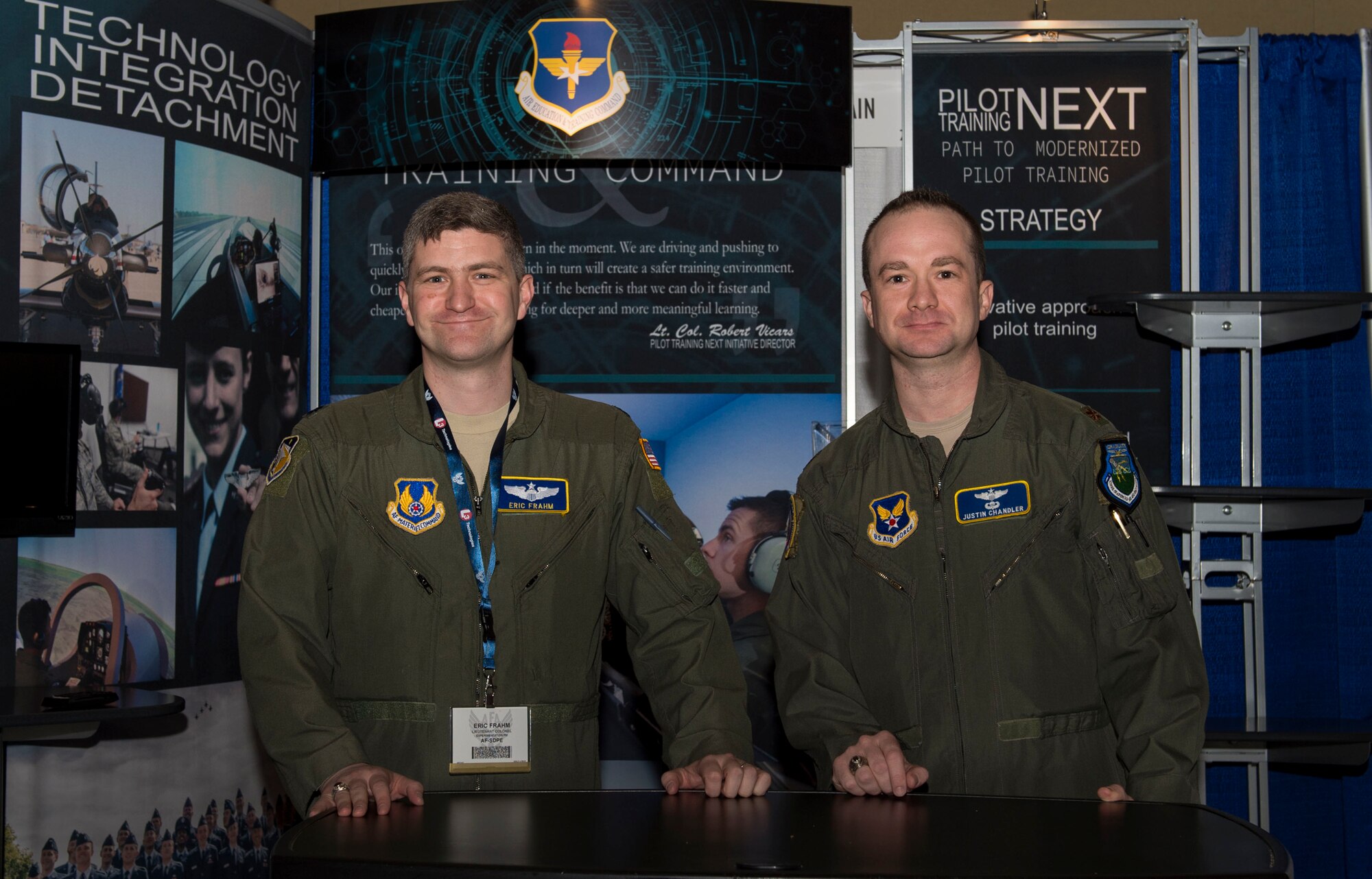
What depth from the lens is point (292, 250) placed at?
4.10 meters

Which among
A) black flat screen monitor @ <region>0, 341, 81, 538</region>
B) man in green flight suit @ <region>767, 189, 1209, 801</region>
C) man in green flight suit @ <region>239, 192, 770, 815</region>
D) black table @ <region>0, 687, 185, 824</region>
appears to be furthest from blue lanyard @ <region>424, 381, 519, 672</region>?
black flat screen monitor @ <region>0, 341, 81, 538</region>

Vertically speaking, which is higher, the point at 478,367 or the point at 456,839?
the point at 478,367

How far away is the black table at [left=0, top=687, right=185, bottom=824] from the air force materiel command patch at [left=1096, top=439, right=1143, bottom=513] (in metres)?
2.27

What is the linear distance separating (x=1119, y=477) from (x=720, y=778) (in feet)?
3.03

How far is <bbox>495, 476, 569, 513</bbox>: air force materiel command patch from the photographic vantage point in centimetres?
229

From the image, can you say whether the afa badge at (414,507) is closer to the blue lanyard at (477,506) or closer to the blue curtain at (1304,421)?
the blue lanyard at (477,506)

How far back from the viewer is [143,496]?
3.59 m

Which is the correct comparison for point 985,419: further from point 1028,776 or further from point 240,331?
point 240,331

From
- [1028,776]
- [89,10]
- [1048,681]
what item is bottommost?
[1028,776]

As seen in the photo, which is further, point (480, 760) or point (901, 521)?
point (901, 521)

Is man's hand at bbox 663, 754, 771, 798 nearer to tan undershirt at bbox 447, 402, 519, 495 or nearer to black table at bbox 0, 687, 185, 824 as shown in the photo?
tan undershirt at bbox 447, 402, 519, 495

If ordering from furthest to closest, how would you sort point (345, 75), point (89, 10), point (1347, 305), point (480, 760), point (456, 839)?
point (345, 75)
point (1347, 305)
point (89, 10)
point (480, 760)
point (456, 839)

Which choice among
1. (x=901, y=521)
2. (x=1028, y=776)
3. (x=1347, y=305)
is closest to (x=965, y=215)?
(x=901, y=521)

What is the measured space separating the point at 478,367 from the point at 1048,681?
120cm
